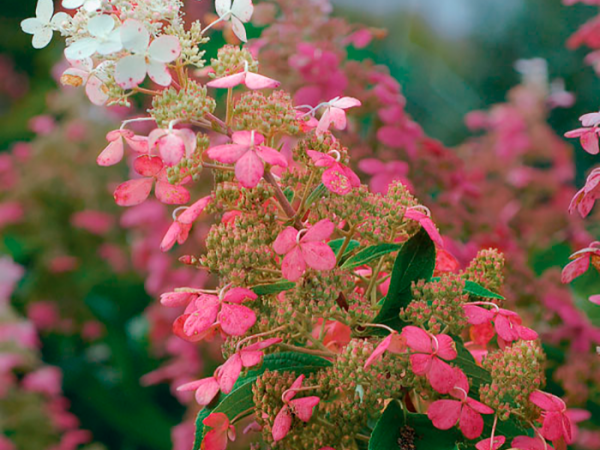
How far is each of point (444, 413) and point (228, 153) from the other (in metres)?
0.23

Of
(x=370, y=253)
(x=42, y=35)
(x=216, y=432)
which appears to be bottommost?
(x=216, y=432)

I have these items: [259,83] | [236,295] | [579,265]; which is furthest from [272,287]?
[579,265]

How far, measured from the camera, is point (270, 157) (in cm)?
41

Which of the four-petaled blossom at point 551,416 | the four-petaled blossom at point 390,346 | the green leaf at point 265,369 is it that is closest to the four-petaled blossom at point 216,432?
the green leaf at point 265,369

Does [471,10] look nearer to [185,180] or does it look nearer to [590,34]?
[590,34]

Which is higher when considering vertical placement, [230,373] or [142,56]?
[142,56]

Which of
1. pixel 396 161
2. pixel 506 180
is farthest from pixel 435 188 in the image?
pixel 506 180

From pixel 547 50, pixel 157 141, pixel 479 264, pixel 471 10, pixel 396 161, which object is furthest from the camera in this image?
pixel 471 10

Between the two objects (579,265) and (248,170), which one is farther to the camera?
(579,265)

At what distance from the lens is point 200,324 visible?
424mm

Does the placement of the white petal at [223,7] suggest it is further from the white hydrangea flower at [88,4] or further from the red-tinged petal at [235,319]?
the red-tinged petal at [235,319]

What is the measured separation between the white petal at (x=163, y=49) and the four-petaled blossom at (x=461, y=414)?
0.30 meters

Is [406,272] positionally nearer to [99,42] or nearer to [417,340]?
[417,340]

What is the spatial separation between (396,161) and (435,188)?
4.8 inches
